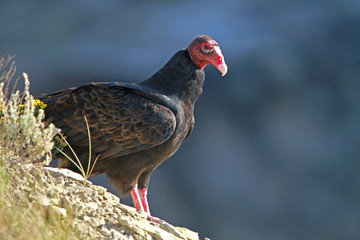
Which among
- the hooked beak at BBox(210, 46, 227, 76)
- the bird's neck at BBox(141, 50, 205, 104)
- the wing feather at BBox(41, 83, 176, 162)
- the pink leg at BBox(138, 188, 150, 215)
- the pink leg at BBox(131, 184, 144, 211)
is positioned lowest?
the pink leg at BBox(131, 184, 144, 211)

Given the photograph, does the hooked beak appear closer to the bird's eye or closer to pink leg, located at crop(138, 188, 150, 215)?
the bird's eye

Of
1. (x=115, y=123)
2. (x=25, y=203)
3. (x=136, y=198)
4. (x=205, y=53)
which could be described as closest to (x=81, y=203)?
(x=25, y=203)

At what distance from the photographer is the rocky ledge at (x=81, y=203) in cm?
379

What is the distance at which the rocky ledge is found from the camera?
3.79m

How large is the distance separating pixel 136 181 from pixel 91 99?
0.97 meters

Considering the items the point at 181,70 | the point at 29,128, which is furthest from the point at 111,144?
the point at 29,128

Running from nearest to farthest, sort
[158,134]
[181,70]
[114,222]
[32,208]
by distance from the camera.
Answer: [32,208] → [114,222] → [158,134] → [181,70]

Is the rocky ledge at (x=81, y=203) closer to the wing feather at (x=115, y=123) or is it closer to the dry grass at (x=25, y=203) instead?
the dry grass at (x=25, y=203)

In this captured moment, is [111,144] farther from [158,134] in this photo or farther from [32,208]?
[32,208]

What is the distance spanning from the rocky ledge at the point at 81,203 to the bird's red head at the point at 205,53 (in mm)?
2009

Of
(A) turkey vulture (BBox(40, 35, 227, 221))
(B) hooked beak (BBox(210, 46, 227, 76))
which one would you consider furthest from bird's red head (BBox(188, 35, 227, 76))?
(A) turkey vulture (BBox(40, 35, 227, 221))

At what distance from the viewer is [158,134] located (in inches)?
218

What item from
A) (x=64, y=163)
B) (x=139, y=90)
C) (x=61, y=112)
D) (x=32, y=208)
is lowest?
(x=32, y=208)

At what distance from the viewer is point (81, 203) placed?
410 cm
